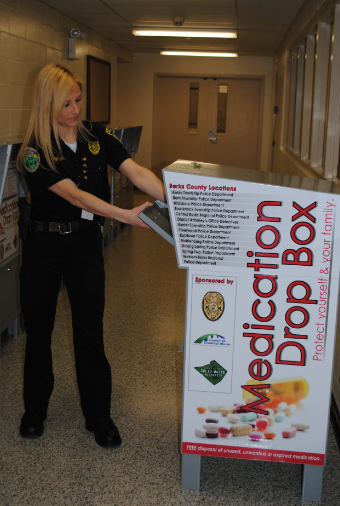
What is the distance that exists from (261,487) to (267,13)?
486 cm

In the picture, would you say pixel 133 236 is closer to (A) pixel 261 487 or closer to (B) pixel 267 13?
(B) pixel 267 13

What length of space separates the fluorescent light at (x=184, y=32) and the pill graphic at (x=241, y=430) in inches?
226

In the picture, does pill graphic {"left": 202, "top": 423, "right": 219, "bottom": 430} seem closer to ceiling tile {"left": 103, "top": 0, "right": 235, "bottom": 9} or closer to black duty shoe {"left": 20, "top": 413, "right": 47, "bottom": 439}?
black duty shoe {"left": 20, "top": 413, "right": 47, "bottom": 439}

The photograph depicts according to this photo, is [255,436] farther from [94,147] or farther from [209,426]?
[94,147]

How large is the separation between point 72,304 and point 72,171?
0.58m

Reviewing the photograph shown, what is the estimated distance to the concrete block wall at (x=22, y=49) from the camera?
4.40 meters

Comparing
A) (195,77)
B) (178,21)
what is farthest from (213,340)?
(195,77)

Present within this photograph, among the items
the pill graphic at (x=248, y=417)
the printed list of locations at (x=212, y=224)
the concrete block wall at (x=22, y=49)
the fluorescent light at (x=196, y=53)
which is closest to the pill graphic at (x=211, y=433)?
the pill graphic at (x=248, y=417)

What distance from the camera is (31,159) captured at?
1966mm

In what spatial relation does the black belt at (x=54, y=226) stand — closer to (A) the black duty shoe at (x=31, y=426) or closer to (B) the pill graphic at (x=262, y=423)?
(A) the black duty shoe at (x=31, y=426)

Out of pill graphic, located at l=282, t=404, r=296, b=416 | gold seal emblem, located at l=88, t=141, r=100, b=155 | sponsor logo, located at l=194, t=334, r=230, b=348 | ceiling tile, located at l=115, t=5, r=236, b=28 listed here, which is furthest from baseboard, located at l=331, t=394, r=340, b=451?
ceiling tile, located at l=115, t=5, r=236, b=28

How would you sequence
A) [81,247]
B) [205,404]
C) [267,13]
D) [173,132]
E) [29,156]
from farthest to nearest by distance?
[173,132], [267,13], [81,247], [29,156], [205,404]

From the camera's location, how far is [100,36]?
7379 mm

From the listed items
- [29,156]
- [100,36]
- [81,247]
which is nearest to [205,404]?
[81,247]
